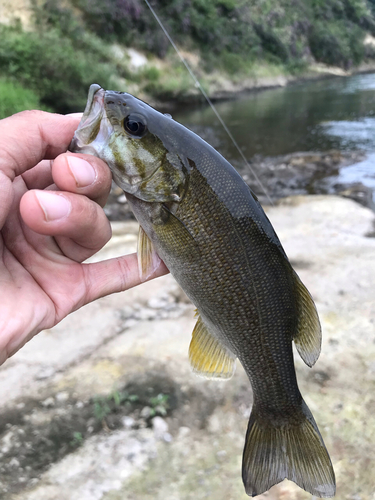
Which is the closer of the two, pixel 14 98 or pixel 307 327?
pixel 307 327

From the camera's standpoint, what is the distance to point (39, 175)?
2.18 m

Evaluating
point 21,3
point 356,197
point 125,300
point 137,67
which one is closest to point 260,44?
point 137,67

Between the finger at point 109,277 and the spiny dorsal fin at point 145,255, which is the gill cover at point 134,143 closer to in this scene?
the spiny dorsal fin at point 145,255

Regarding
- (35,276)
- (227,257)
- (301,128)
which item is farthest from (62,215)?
(301,128)

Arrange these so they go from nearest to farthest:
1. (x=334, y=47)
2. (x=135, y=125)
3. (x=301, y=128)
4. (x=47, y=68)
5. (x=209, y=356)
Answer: (x=135, y=125)
(x=209, y=356)
(x=47, y=68)
(x=301, y=128)
(x=334, y=47)

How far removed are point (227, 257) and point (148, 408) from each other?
1.91 m

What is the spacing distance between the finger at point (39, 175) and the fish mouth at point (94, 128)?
481 mm

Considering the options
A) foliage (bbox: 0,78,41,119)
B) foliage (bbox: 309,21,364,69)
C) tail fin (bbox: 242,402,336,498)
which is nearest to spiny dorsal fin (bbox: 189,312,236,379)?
tail fin (bbox: 242,402,336,498)

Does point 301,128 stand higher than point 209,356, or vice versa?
point 209,356

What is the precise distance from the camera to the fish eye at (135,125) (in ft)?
5.74

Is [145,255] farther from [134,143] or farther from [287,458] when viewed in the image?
[287,458]

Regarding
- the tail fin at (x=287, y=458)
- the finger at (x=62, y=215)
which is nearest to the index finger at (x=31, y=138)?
the finger at (x=62, y=215)

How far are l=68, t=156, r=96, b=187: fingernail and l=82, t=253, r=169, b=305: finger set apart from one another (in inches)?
29.1

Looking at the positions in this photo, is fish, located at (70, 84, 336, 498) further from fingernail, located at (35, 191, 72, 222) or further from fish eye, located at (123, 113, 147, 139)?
fingernail, located at (35, 191, 72, 222)
